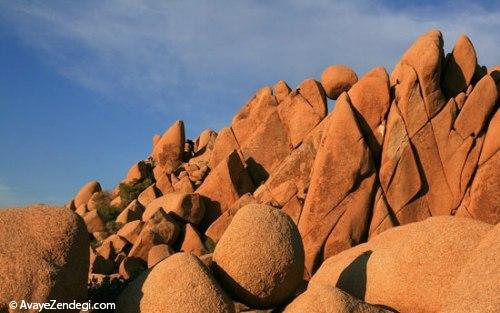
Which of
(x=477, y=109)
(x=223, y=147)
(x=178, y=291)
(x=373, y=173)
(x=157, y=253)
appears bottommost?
(x=373, y=173)

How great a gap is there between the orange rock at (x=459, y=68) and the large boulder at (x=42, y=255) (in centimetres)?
2336

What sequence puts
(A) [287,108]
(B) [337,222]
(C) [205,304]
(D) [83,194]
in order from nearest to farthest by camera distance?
(C) [205,304], (B) [337,222], (A) [287,108], (D) [83,194]

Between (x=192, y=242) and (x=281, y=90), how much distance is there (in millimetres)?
11838

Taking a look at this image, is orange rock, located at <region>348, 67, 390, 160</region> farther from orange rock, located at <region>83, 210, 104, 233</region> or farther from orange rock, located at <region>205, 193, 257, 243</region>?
orange rock, located at <region>83, 210, 104, 233</region>

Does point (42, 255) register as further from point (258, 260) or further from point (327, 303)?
point (327, 303)

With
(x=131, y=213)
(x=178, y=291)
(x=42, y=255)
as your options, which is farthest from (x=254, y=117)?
(x=42, y=255)

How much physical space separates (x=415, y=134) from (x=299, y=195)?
653 cm

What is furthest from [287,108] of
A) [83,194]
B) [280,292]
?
[280,292]

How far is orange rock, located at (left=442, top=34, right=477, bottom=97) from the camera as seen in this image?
29078 millimetres

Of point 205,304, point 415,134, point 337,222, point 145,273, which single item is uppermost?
point 145,273

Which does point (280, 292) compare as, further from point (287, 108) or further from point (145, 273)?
point (287, 108)

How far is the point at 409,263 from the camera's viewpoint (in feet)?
37.4

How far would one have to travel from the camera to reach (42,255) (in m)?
10.1

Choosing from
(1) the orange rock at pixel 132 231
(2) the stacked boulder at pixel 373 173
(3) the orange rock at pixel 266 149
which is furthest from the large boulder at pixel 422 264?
(3) the orange rock at pixel 266 149
